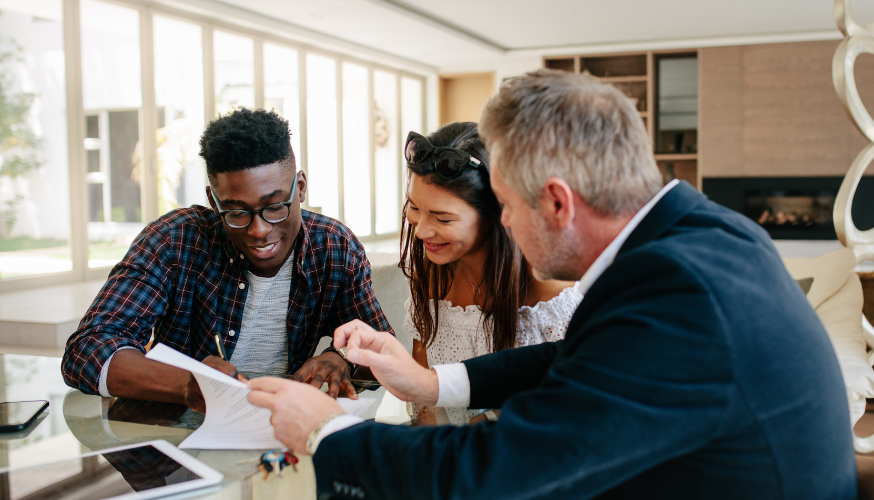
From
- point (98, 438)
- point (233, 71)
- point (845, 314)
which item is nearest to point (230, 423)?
point (98, 438)

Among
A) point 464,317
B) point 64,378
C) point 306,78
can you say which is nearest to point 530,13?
point 306,78

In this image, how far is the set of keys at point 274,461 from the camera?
3.47 feet

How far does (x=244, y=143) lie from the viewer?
1.70 meters

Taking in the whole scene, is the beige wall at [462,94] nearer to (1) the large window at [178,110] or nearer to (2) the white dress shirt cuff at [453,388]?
(1) the large window at [178,110]

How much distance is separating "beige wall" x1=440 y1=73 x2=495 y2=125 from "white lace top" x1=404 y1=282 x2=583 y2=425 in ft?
27.3

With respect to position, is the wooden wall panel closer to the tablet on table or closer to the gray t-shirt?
the gray t-shirt

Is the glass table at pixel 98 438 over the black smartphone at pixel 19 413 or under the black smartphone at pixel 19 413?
under

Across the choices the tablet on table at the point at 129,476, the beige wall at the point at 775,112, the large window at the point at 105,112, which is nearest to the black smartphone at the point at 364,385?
the tablet on table at the point at 129,476

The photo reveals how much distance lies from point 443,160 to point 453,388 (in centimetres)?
66

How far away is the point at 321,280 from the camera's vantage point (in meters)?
1.95

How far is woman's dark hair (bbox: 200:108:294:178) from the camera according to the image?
5.53ft

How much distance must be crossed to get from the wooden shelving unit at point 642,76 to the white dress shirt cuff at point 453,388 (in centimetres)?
767

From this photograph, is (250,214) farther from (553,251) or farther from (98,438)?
(553,251)

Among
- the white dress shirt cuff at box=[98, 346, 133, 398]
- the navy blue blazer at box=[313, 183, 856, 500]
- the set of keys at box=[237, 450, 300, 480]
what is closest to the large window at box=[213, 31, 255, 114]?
the white dress shirt cuff at box=[98, 346, 133, 398]
